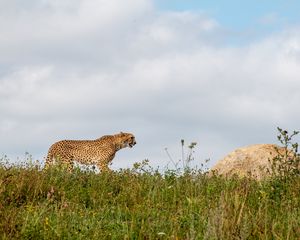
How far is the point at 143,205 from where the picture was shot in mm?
8422

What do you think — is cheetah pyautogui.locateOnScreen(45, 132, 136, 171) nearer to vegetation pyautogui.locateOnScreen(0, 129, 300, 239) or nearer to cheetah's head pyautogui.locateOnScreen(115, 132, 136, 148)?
cheetah's head pyautogui.locateOnScreen(115, 132, 136, 148)

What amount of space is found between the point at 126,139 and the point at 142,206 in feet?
42.8

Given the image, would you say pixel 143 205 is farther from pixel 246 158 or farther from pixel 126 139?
pixel 126 139

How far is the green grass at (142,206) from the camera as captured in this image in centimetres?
635

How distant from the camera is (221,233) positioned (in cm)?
574

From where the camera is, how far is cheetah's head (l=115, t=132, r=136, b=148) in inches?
842

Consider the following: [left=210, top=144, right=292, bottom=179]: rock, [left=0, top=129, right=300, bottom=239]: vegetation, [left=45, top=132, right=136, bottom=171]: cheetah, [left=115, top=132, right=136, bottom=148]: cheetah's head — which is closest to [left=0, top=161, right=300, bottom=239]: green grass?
[left=0, top=129, right=300, bottom=239]: vegetation

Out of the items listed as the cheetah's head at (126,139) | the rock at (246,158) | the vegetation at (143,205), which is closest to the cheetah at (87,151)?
the cheetah's head at (126,139)

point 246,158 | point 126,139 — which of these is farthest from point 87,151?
point 246,158

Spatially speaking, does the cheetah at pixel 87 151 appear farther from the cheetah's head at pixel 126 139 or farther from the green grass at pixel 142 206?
the green grass at pixel 142 206

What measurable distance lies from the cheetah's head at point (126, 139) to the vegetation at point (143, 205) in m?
8.98

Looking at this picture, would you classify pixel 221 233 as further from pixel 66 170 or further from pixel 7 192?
pixel 66 170

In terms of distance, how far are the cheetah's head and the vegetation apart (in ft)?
29.5

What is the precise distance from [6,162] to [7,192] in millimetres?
2797
